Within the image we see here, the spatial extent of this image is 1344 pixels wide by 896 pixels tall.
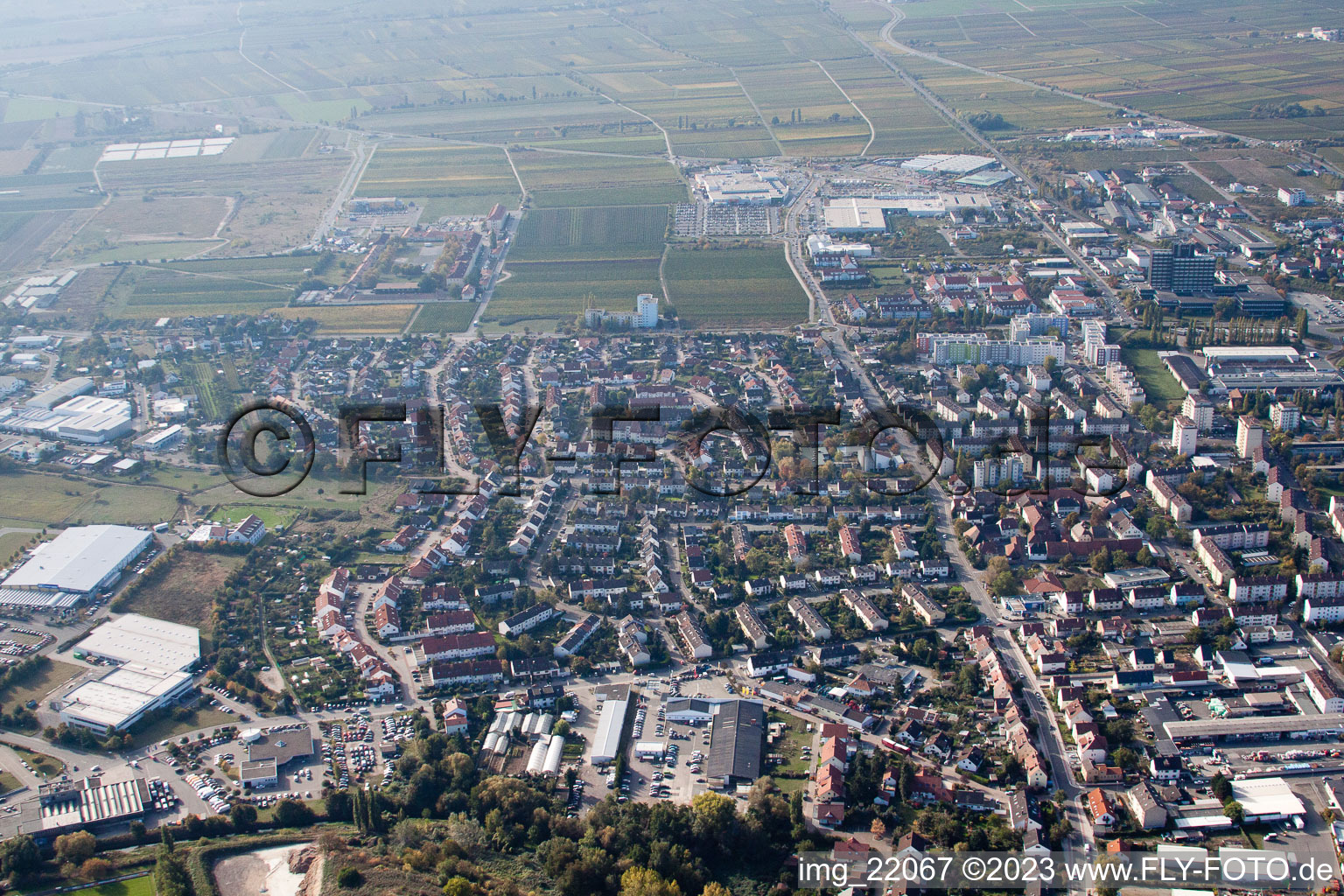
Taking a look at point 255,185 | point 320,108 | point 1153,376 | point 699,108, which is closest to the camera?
point 1153,376

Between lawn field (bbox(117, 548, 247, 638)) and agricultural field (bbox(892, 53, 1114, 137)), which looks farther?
agricultural field (bbox(892, 53, 1114, 137))

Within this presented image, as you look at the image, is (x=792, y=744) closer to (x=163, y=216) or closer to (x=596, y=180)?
(x=596, y=180)

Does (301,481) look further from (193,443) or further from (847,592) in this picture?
(847,592)

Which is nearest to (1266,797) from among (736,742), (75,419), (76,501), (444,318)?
(736,742)

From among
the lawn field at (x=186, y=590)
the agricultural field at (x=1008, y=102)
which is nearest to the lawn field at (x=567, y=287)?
the lawn field at (x=186, y=590)

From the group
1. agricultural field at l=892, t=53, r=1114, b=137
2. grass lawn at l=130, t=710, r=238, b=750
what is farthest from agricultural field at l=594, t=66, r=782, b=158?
grass lawn at l=130, t=710, r=238, b=750

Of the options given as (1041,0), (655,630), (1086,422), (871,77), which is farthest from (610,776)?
(1041,0)

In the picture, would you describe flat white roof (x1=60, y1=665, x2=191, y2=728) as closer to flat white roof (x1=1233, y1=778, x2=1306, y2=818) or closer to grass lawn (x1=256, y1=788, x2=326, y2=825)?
grass lawn (x1=256, y1=788, x2=326, y2=825)
